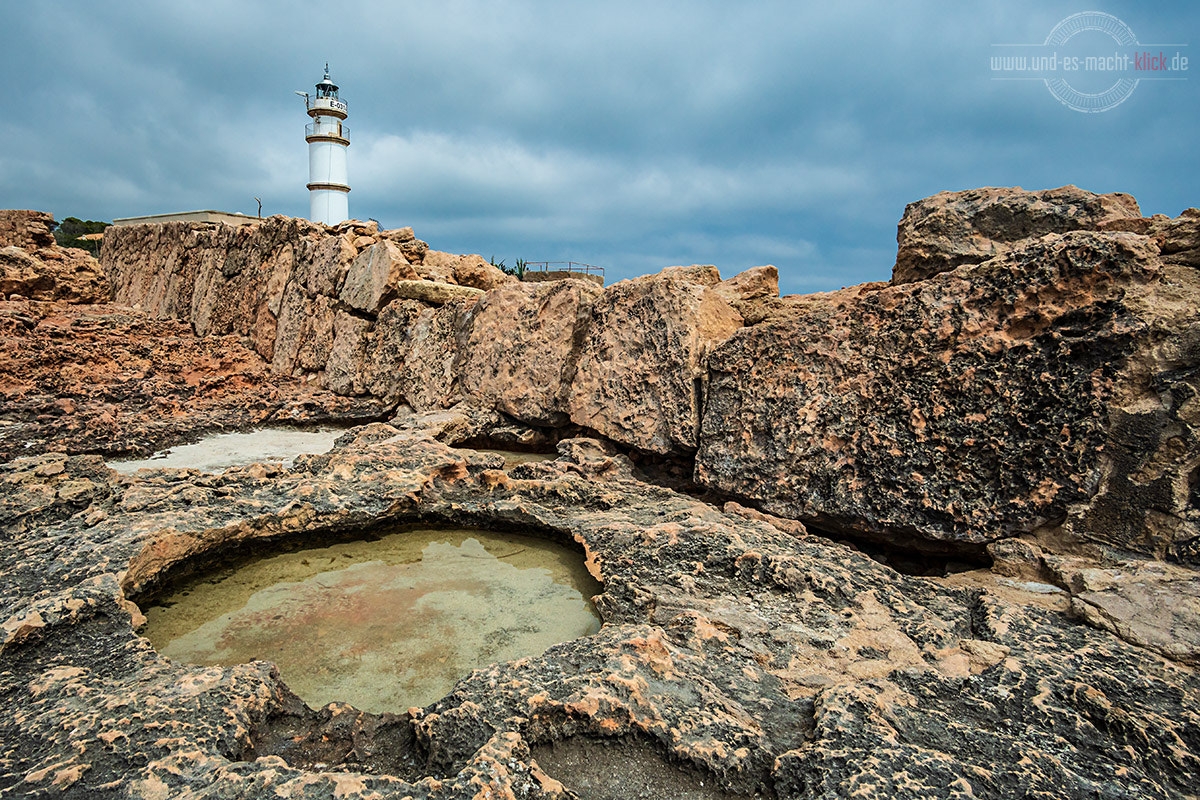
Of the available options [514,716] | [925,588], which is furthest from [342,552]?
[925,588]

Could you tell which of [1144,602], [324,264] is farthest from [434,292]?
[1144,602]

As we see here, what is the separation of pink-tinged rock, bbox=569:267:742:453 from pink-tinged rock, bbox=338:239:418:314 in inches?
118

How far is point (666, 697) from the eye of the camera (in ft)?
6.31

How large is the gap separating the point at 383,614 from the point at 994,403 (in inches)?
111

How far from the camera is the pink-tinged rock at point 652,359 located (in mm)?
4266

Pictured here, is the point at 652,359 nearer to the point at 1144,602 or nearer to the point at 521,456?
the point at 521,456

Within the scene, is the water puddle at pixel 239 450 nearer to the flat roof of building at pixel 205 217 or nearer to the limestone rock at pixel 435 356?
the limestone rock at pixel 435 356

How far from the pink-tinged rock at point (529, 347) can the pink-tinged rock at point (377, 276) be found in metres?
1.46

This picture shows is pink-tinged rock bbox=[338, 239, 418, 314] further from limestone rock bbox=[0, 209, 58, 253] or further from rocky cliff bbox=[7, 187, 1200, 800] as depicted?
limestone rock bbox=[0, 209, 58, 253]

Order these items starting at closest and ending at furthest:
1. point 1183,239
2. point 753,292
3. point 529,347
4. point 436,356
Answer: point 1183,239 < point 753,292 < point 529,347 < point 436,356

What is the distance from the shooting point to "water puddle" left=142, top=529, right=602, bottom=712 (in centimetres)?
224

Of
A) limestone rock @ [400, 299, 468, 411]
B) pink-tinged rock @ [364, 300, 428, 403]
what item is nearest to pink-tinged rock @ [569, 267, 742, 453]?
limestone rock @ [400, 299, 468, 411]

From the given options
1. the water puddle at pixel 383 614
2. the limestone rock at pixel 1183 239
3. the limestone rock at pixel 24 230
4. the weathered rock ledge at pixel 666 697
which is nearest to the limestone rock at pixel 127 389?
the weathered rock ledge at pixel 666 697

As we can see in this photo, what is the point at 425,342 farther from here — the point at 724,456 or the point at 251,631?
the point at 251,631
